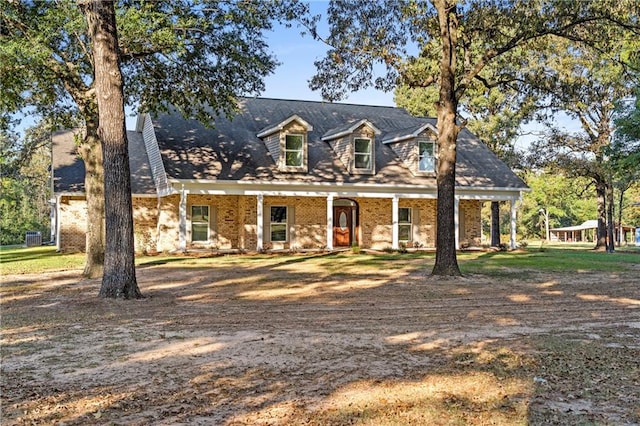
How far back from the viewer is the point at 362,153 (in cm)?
2500

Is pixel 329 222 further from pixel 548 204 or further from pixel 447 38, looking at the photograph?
pixel 548 204

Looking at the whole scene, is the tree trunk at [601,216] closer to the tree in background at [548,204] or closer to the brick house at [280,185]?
the brick house at [280,185]

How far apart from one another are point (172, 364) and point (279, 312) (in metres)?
3.52

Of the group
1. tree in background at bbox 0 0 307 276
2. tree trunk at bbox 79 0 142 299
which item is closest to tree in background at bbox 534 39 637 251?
tree in background at bbox 0 0 307 276

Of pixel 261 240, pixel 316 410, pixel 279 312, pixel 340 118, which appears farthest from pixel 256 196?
pixel 316 410

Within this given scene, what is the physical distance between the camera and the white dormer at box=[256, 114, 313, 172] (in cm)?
2359

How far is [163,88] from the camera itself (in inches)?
685

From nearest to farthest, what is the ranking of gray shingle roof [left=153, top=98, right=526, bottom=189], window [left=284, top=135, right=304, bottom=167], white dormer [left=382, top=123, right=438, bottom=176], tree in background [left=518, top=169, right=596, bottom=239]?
gray shingle roof [left=153, top=98, right=526, bottom=189], window [left=284, top=135, right=304, bottom=167], white dormer [left=382, top=123, right=438, bottom=176], tree in background [left=518, top=169, right=596, bottom=239]

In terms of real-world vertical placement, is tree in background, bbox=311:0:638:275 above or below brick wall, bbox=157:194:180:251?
above

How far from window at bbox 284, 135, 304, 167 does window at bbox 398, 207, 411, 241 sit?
5.65 metres

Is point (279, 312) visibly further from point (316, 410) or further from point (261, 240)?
point (261, 240)

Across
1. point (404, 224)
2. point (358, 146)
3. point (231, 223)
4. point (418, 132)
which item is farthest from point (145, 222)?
Result: point (418, 132)

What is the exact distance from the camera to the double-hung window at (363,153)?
2500cm

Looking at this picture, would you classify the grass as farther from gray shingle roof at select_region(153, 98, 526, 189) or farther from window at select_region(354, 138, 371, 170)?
window at select_region(354, 138, 371, 170)
